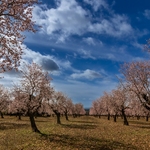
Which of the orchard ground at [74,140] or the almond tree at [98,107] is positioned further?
the almond tree at [98,107]

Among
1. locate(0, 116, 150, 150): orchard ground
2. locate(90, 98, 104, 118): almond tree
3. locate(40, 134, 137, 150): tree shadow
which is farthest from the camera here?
locate(90, 98, 104, 118): almond tree

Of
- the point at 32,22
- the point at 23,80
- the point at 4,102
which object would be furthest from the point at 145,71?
the point at 4,102

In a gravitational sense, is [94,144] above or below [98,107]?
below

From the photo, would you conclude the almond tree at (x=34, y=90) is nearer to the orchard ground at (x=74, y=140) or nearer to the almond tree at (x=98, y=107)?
the orchard ground at (x=74, y=140)

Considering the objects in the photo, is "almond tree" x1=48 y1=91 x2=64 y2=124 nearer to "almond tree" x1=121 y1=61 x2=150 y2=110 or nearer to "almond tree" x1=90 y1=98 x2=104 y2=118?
"almond tree" x1=121 y1=61 x2=150 y2=110

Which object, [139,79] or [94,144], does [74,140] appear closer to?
[94,144]

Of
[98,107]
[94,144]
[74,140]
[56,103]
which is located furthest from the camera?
[98,107]

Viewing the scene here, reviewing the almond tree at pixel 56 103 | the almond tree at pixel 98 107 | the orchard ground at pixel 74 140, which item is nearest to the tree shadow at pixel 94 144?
the orchard ground at pixel 74 140

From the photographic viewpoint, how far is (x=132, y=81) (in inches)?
1104

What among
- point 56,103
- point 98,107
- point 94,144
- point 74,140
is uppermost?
point 56,103

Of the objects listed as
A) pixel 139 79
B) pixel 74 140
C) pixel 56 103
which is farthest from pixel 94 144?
pixel 56 103

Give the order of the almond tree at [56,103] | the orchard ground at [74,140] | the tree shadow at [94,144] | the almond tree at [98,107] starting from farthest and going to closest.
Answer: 1. the almond tree at [98,107]
2. the almond tree at [56,103]
3. the orchard ground at [74,140]
4. the tree shadow at [94,144]

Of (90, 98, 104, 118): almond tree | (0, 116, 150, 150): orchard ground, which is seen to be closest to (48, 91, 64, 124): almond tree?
(0, 116, 150, 150): orchard ground

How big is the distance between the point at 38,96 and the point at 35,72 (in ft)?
12.2
